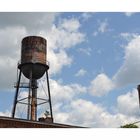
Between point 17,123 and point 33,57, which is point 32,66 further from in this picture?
point 17,123

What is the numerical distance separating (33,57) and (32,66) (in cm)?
66

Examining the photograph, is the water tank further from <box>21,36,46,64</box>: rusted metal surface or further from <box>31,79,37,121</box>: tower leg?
<box>31,79,37,121</box>: tower leg

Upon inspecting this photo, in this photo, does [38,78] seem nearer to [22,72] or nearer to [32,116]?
[22,72]

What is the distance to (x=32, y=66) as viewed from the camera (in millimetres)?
25156

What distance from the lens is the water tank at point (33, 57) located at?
25156mm

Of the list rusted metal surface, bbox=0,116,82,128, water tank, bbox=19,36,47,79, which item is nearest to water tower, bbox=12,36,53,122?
water tank, bbox=19,36,47,79

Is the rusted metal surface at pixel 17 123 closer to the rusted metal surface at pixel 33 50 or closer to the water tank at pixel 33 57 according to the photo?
the water tank at pixel 33 57

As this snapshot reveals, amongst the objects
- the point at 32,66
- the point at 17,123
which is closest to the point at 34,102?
Result: the point at 32,66

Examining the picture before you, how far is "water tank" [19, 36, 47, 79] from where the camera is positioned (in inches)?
990
